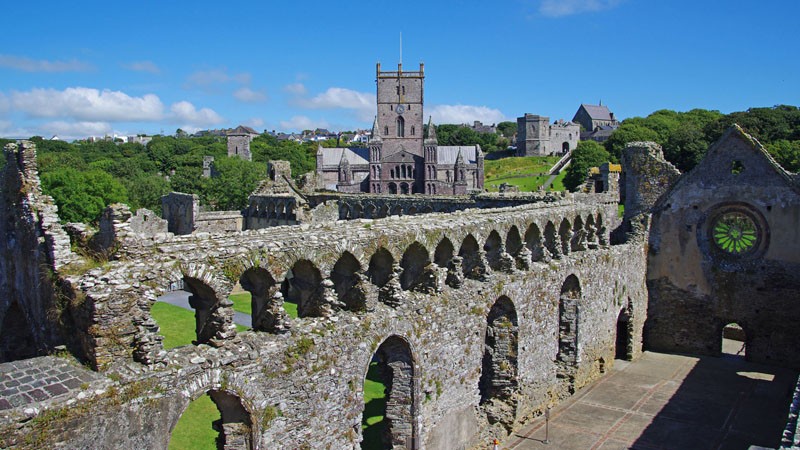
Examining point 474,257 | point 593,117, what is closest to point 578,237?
point 474,257

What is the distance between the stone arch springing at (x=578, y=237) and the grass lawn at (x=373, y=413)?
30.1 feet

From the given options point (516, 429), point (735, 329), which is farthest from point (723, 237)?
point (516, 429)

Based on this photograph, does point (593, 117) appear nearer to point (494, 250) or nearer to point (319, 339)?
point (494, 250)

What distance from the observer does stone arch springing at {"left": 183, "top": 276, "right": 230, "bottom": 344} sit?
11.7m

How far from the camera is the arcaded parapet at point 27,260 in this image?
41.3ft

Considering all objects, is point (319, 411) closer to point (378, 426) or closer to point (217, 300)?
point (217, 300)

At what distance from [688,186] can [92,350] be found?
25587 millimetres

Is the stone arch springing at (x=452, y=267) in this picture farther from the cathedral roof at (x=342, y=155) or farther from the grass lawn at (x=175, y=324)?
the cathedral roof at (x=342, y=155)

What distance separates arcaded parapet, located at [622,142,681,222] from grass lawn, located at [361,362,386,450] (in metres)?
14.3

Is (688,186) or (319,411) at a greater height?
(688,186)

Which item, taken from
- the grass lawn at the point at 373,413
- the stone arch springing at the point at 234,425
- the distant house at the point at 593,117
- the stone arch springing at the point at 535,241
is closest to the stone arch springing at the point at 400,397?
the grass lawn at the point at 373,413

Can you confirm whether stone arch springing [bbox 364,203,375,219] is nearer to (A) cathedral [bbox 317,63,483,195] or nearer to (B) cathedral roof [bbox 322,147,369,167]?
(A) cathedral [bbox 317,63,483,195]

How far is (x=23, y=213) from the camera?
48.5 ft

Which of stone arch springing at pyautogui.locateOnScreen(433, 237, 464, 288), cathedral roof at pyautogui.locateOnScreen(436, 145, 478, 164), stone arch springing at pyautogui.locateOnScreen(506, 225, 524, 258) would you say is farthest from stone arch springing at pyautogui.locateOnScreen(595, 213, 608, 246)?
cathedral roof at pyautogui.locateOnScreen(436, 145, 478, 164)
